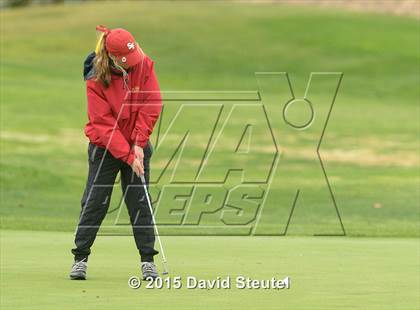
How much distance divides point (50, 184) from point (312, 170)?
27.7 feet

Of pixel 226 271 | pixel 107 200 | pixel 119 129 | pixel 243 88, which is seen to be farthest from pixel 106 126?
pixel 243 88

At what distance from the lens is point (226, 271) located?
1067 cm

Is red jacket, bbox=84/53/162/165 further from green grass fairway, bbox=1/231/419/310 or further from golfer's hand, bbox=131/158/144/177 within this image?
green grass fairway, bbox=1/231/419/310

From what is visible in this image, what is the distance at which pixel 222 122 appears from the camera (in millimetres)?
37406

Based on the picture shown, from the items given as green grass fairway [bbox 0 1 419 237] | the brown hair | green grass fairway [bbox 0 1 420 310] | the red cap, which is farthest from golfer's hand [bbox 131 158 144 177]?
green grass fairway [bbox 0 1 419 237]

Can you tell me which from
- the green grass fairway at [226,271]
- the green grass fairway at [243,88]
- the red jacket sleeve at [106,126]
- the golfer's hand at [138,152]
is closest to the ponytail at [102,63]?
the red jacket sleeve at [106,126]

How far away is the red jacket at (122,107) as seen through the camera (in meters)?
10.1

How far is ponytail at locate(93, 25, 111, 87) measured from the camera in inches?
394

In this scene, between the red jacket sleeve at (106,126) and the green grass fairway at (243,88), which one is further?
the green grass fairway at (243,88)

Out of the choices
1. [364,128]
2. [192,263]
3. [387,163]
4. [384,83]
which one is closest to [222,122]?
[364,128]

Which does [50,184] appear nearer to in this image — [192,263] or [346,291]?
[192,263]

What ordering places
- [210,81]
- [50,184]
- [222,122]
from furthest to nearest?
1. [210,81]
2. [222,122]
3. [50,184]

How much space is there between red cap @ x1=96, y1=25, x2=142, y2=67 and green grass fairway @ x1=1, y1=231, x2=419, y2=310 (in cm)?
183

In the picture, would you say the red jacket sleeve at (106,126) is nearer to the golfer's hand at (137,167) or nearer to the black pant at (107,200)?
the golfer's hand at (137,167)
